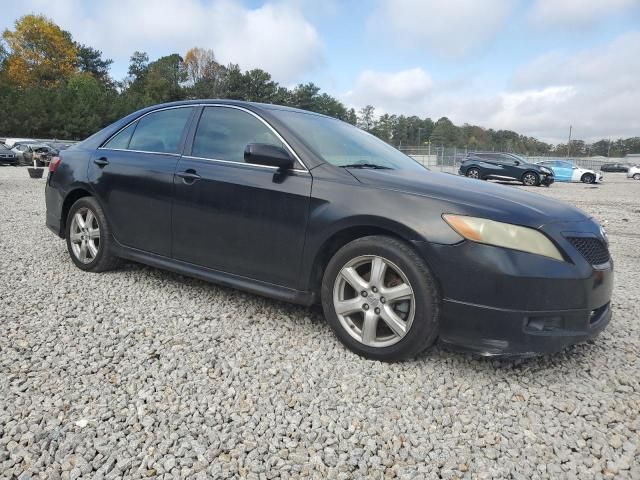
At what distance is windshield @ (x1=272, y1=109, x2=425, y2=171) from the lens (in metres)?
3.24

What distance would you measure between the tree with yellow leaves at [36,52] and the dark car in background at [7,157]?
4277 cm

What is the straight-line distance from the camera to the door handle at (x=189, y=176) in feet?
11.4

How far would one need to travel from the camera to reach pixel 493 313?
2488 mm

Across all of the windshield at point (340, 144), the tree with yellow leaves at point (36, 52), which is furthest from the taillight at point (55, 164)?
the tree with yellow leaves at point (36, 52)

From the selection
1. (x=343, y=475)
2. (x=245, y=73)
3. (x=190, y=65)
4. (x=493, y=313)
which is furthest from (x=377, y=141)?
(x=190, y=65)

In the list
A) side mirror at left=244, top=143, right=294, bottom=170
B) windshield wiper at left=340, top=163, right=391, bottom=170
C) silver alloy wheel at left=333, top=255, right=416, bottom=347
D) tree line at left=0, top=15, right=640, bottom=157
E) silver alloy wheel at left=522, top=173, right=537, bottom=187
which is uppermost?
tree line at left=0, top=15, right=640, bottom=157

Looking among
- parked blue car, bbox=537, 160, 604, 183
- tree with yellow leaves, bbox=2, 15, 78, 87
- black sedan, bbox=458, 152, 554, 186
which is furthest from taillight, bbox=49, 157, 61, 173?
tree with yellow leaves, bbox=2, 15, 78, 87

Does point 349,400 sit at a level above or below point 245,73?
below

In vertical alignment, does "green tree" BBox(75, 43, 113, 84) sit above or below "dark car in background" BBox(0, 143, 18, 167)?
above

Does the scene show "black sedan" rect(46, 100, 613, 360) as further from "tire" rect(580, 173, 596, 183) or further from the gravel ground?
"tire" rect(580, 173, 596, 183)

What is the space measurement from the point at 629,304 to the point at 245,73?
274ft

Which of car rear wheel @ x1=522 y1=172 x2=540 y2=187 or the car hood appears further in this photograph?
car rear wheel @ x1=522 y1=172 x2=540 y2=187

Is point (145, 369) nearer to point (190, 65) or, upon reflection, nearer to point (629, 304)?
point (629, 304)

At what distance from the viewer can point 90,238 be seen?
4301 millimetres
